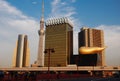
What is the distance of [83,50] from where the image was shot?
7906 cm

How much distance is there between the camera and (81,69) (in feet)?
607

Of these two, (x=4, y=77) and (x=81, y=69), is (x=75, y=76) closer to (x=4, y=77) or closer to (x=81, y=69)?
(x=4, y=77)

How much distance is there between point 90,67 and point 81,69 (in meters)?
8.62

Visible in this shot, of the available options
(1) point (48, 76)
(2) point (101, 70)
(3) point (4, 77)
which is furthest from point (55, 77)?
(2) point (101, 70)

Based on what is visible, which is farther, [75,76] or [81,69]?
[81,69]

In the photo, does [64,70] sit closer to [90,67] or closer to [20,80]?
[90,67]

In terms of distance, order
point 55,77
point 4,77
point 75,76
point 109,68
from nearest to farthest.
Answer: point 4,77 < point 55,77 < point 75,76 < point 109,68

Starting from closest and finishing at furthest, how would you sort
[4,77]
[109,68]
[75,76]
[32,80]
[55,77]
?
[4,77] → [32,80] → [55,77] → [75,76] → [109,68]

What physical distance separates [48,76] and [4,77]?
21.0 m

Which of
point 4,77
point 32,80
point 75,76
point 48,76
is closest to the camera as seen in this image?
point 4,77

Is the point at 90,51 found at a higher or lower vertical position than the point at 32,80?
higher

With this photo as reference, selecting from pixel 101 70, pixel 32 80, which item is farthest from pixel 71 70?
pixel 32 80

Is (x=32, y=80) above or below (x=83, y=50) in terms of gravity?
below

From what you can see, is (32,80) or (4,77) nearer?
(4,77)
